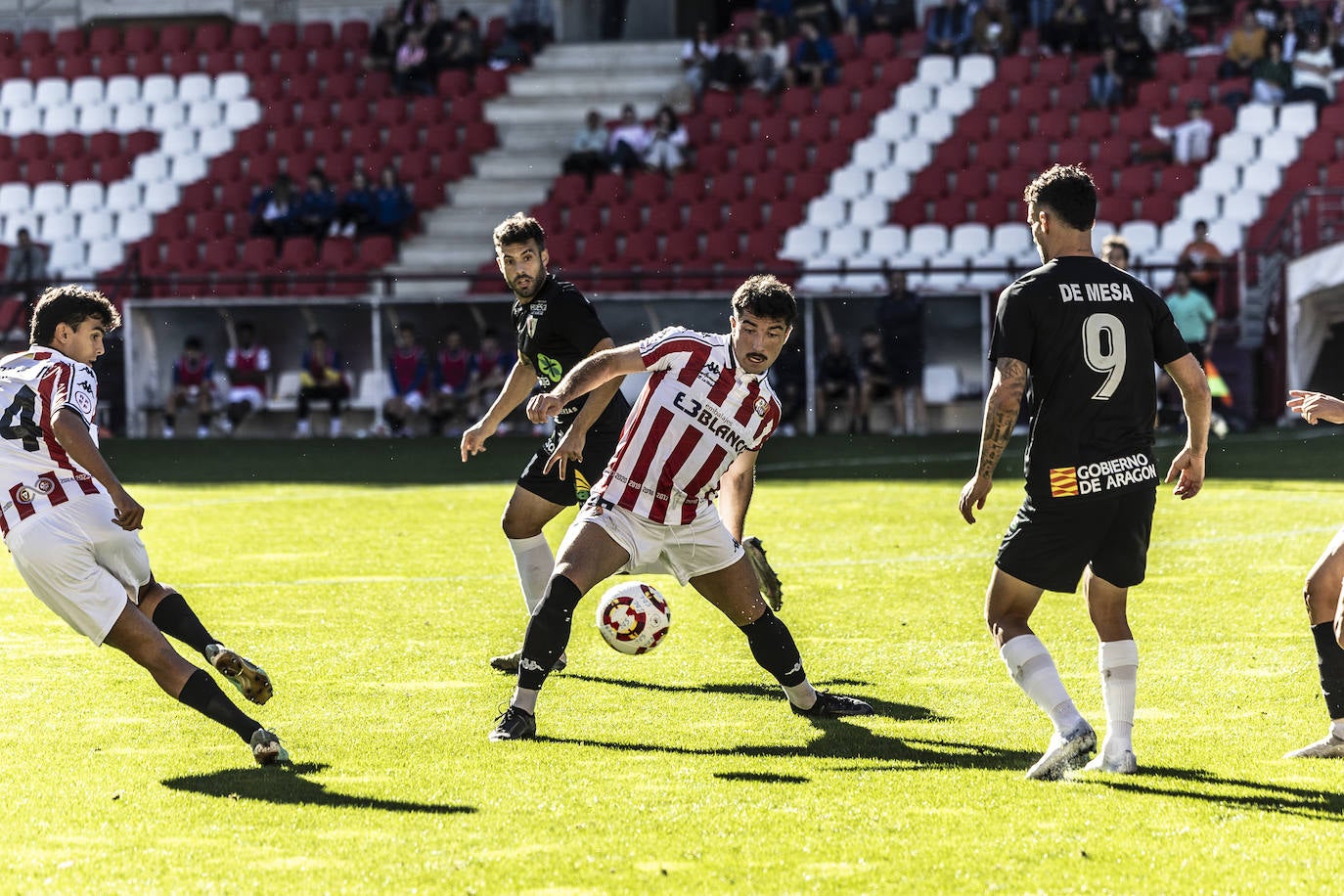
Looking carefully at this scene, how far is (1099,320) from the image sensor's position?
5156mm

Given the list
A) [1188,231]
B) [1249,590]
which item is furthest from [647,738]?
[1188,231]

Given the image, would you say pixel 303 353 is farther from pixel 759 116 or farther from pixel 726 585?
pixel 726 585

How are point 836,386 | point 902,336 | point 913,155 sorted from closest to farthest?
point 902,336 → point 836,386 → point 913,155

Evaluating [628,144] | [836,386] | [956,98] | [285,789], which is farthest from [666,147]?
[285,789]

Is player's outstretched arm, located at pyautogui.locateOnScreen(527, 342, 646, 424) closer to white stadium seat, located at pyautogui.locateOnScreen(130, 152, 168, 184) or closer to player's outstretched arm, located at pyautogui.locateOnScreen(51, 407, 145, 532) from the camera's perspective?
player's outstretched arm, located at pyautogui.locateOnScreen(51, 407, 145, 532)

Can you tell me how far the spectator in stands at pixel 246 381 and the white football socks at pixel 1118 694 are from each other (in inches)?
738

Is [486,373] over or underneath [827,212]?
underneath

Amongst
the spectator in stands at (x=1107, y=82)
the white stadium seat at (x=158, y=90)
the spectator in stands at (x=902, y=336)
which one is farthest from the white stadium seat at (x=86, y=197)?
the spectator in stands at (x=1107, y=82)

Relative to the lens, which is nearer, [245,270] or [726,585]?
[726,585]

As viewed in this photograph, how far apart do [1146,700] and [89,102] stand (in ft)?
88.1

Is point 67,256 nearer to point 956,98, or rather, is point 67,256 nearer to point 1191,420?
point 956,98

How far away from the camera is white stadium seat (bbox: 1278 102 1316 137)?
22.9 meters

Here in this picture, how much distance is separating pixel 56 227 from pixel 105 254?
51.5 inches

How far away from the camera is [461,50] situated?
28.3m
